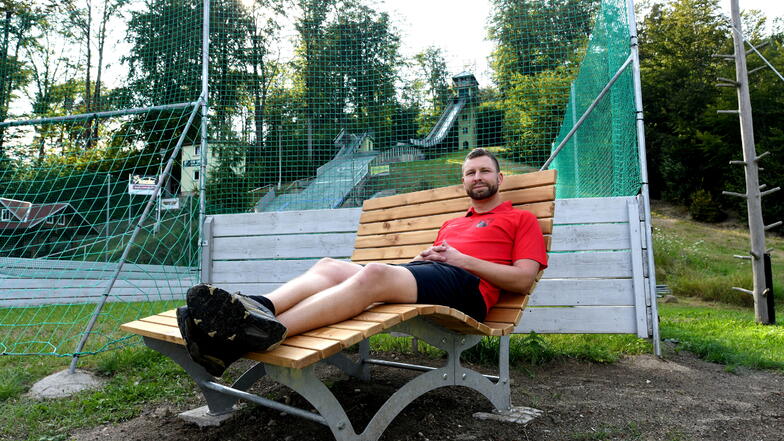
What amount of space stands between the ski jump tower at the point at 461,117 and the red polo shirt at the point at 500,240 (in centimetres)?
243

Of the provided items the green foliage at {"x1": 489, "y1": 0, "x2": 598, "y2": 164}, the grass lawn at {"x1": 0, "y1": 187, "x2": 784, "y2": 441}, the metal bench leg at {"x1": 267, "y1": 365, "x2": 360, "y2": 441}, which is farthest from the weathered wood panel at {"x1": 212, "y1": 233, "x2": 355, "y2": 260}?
the metal bench leg at {"x1": 267, "y1": 365, "x2": 360, "y2": 441}

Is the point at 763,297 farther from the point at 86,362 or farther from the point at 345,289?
the point at 86,362

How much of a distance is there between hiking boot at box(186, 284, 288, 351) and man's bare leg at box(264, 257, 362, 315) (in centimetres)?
32

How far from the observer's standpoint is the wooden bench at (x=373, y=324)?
1788 millimetres

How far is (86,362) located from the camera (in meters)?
3.57

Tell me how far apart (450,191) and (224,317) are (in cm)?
198

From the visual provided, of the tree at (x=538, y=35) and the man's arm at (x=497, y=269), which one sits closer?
the man's arm at (x=497, y=269)

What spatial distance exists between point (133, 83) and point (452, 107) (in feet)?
11.7

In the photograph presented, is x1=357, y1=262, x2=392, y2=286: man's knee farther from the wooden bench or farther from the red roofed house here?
the red roofed house

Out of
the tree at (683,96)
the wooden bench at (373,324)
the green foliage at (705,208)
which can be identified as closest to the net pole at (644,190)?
the wooden bench at (373,324)

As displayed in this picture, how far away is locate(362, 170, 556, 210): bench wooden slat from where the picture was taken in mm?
2867

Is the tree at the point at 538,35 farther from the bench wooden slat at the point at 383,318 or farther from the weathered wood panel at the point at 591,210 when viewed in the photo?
the bench wooden slat at the point at 383,318

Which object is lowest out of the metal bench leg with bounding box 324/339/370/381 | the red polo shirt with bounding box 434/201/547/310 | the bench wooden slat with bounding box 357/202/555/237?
the metal bench leg with bounding box 324/339/370/381

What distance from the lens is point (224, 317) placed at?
1.64 meters
